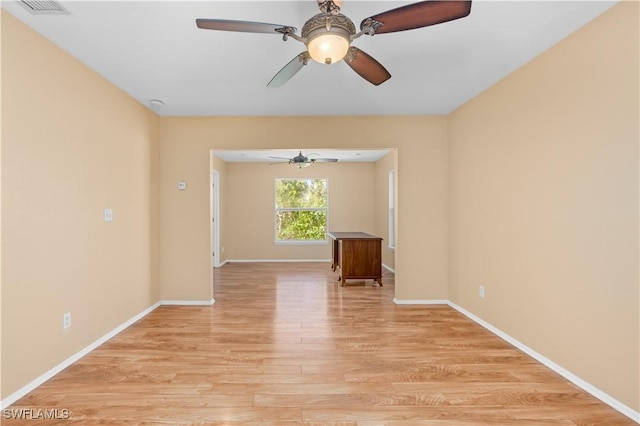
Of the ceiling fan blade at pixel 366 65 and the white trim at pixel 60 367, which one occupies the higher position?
the ceiling fan blade at pixel 366 65

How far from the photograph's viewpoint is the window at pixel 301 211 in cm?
762

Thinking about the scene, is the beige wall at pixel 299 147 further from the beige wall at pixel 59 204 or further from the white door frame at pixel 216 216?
the white door frame at pixel 216 216

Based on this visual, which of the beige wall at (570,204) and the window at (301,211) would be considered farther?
the window at (301,211)

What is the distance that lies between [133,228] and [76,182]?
970 mm

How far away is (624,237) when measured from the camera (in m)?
1.89

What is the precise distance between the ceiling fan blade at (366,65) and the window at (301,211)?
5433 millimetres

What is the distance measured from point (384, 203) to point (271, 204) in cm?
265

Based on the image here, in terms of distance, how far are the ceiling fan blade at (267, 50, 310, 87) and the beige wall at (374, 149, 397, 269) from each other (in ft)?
13.9

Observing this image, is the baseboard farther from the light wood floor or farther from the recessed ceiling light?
the recessed ceiling light

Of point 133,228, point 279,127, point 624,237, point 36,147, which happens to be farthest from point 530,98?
point 133,228

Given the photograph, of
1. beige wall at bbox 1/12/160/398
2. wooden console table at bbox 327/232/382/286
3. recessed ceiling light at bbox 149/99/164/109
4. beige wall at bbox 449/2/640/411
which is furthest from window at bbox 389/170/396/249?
beige wall at bbox 1/12/160/398

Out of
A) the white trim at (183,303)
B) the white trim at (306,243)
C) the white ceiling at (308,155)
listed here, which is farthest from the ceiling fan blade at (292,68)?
the white trim at (306,243)

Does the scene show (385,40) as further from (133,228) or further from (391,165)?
(391,165)

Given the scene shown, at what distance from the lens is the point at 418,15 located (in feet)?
4.95
